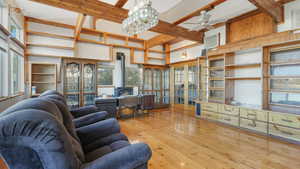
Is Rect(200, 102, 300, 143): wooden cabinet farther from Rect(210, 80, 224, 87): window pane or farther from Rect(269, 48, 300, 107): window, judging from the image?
Rect(210, 80, 224, 87): window pane

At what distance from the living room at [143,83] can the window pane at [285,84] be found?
0.06ft

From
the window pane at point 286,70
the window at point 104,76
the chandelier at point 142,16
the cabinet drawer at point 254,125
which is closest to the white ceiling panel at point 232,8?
the window pane at point 286,70

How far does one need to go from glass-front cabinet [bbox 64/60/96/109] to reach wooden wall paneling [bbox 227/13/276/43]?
468 cm

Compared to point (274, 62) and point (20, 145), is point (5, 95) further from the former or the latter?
point (274, 62)

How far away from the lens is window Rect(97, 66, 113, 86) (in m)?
5.30

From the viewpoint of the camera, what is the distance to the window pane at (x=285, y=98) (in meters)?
3.10

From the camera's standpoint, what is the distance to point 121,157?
1069 millimetres

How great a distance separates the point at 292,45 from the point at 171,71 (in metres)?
4.25

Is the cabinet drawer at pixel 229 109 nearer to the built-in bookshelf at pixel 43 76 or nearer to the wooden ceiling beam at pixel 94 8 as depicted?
the wooden ceiling beam at pixel 94 8

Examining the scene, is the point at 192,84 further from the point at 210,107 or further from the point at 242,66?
the point at 242,66

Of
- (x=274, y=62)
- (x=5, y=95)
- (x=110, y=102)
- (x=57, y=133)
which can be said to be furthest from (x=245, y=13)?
(x=5, y=95)

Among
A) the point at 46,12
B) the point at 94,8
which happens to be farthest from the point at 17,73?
the point at 94,8

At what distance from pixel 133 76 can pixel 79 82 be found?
2.20 metres

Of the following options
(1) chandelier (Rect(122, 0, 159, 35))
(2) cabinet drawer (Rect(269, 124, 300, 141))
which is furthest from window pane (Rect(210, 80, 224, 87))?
(1) chandelier (Rect(122, 0, 159, 35))
